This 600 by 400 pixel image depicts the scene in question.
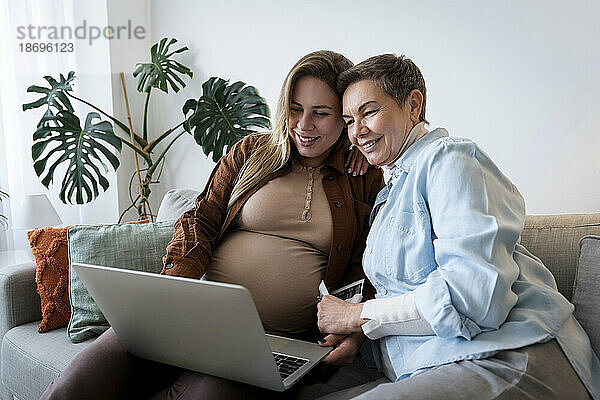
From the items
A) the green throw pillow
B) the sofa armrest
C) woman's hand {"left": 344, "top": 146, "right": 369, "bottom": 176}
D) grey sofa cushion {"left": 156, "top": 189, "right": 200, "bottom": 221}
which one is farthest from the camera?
grey sofa cushion {"left": 156, "top": 189, "right": 200, "bottom": 221}

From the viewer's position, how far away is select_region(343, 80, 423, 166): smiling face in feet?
4.38

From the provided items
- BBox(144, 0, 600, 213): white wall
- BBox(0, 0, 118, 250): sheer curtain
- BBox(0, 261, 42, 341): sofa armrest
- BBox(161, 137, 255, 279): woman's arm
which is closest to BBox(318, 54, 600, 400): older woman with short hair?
BBox(161, 137, 255, 279): woman's arm

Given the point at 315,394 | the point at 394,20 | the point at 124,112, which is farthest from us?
the point at 124,112

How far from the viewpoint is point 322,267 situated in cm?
158

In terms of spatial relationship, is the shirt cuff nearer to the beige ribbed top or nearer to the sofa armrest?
the beige ribbed top

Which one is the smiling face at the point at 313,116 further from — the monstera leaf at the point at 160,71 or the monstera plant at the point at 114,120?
the monstera leaf at the point at 160,71

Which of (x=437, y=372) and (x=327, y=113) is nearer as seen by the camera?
(x=437, y=372)

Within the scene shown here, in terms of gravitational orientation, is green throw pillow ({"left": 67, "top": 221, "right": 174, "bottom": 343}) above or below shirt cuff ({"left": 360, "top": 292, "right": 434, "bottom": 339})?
below

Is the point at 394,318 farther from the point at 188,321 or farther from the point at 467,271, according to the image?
the point at 188,321

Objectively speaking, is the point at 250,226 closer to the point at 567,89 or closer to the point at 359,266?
the point at 359,266

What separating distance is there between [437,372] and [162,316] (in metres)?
0.50

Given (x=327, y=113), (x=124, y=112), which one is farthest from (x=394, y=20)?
(x=124, y=112)

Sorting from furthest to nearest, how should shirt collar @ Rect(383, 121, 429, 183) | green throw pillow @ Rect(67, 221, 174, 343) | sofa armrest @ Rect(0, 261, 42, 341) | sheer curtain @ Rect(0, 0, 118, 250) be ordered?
1. sheer curtain @ Rect(0, 0, 118, 250)
2. sofa armrest @ Rect(0, 261, 42, 341)
3. green throw pillow @ Rect(67, 221, 174, 343)
4. shirt collar @ Rect(383, 121, 429, 183)

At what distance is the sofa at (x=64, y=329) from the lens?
133cm
